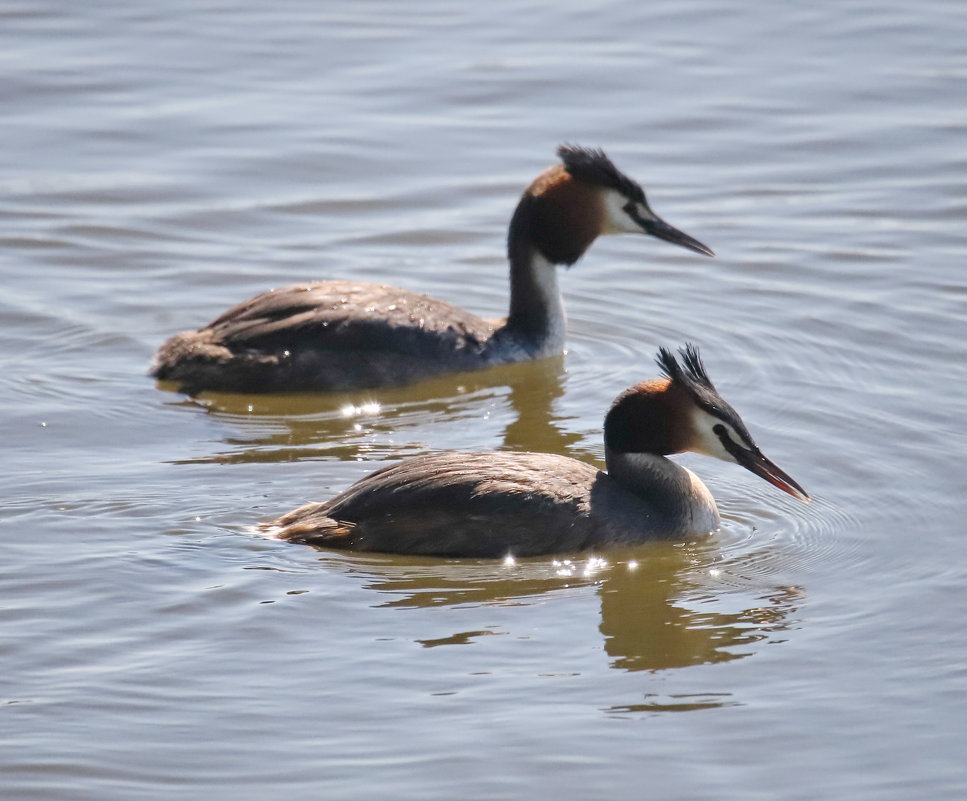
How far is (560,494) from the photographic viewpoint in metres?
8.55

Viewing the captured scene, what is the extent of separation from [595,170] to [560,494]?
3.91 meters

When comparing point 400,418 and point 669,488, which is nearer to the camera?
point 669,488

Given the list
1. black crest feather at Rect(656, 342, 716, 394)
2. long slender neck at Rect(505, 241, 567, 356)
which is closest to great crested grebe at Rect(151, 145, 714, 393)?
long slender neck at Rect(505, 241, 567, 356)

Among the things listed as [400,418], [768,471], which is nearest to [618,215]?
[400,418]

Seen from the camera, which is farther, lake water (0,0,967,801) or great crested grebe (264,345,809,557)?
great crested grebe (264,345,809,557)

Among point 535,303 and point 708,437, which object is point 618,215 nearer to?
point 535,303

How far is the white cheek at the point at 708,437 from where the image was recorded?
350 inches

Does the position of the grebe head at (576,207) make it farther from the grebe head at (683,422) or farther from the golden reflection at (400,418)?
the grebe head at (683,422)

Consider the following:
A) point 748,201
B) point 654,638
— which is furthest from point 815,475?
point 748,201

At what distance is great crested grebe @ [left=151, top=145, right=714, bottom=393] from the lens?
11031 mm

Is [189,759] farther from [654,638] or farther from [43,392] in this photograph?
[43,392]

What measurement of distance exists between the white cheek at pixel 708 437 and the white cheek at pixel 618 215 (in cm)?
345

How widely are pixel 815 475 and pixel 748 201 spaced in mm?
5058

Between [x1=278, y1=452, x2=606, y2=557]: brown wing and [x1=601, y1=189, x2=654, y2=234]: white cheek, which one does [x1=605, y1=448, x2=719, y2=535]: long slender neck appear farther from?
[x1=601, y1=189, x2=654, y2=234]: white cheek
